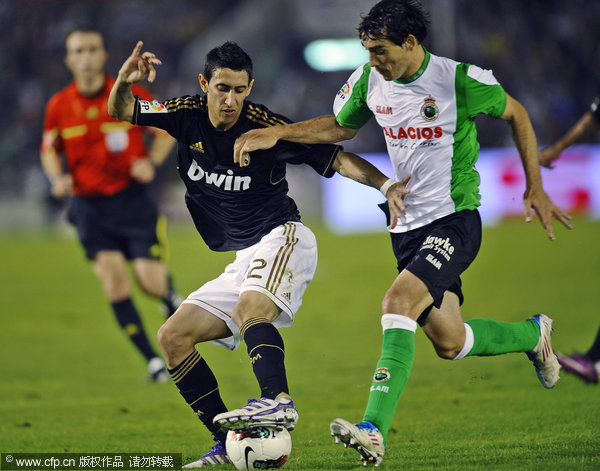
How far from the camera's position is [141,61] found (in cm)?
443

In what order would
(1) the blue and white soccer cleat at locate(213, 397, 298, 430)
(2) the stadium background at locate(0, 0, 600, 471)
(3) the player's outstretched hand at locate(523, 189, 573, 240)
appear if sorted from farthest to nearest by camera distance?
(2) the stadium background at locate(0, 0, 600, 471), (3) the player's outstretched hand at locate(523, 189, 573, 240), (1) the blue and white soccer cleat at locate(213, 397, 298, 430)

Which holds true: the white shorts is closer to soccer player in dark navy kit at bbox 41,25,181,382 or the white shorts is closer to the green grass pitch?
the green grass pitch

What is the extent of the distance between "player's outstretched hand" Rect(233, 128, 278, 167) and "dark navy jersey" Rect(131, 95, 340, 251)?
0.14m

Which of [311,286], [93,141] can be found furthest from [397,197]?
[311,286]

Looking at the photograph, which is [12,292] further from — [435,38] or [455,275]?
[435,38]

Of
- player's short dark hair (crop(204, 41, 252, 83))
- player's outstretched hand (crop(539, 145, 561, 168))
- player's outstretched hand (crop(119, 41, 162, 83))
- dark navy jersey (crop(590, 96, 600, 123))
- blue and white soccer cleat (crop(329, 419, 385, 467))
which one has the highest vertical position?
player's short dark hair (crop(204, 41, 252, 83))

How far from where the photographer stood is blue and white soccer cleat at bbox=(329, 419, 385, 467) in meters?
3.62

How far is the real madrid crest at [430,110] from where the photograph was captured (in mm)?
4547

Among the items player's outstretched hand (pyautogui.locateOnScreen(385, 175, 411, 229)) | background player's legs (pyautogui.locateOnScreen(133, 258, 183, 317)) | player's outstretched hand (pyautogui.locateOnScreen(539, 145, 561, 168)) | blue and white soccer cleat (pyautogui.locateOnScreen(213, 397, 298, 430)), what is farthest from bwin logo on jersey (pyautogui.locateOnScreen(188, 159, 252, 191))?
background player's legs (pyautogui.locateOnScreen(133, 258, 183, 317))

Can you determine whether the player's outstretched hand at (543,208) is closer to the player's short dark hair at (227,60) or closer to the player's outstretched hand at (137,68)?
the player's short dark hair at (227,60)

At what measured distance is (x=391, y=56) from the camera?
14.3 ft

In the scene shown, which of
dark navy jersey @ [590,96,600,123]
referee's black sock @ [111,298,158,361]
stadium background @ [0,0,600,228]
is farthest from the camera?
stadium background @ [0,0,600,228]

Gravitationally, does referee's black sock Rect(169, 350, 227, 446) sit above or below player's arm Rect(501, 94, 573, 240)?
below

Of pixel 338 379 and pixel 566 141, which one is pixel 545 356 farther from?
pixel 338 379
